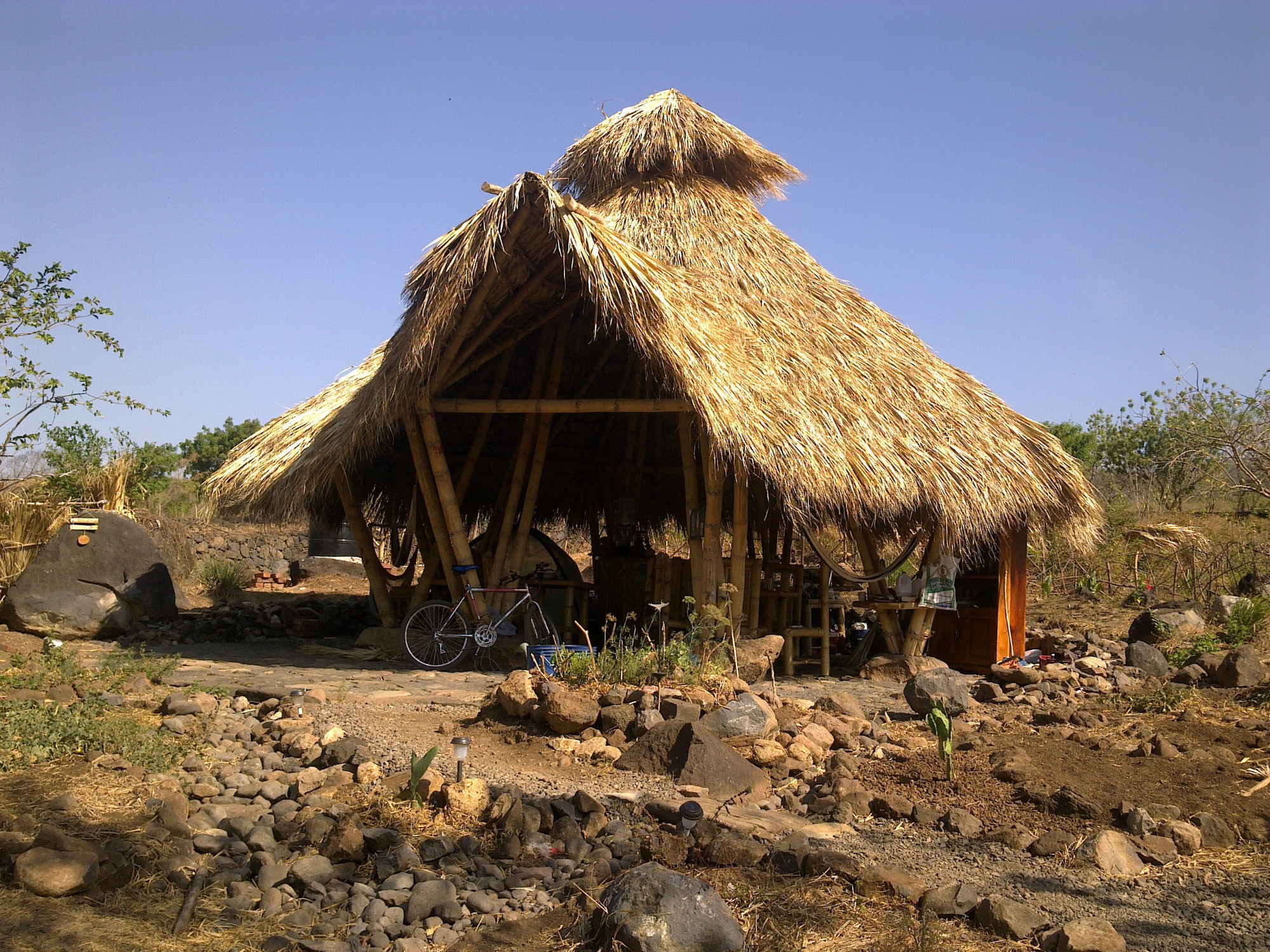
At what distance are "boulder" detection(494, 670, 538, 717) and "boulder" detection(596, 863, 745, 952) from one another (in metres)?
2.60

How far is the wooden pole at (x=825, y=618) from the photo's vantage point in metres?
9.21

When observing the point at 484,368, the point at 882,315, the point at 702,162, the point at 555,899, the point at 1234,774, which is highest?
the point at 702,162

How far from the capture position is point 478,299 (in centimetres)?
816

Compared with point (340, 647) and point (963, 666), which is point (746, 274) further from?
point (340, 647)

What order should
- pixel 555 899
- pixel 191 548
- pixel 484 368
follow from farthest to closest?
pixel 191 548 < pixel 484 368 < pixel 555 899

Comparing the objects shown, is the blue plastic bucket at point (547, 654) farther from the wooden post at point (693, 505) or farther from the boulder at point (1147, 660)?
the boulder at point (1147, 660)

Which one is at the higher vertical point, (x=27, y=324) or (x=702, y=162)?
(x=702, y=162)

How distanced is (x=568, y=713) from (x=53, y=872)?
269 centimetres

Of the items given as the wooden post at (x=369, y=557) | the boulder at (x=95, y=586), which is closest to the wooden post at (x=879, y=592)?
the wooden post at (x=369, y=557)

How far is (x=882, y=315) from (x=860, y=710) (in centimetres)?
546

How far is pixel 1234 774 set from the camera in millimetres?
5242

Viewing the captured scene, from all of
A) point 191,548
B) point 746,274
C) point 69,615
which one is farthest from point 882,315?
point 191,548

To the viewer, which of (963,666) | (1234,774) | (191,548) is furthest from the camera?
(191,548)

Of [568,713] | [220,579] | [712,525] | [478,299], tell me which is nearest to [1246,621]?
[712,525]
